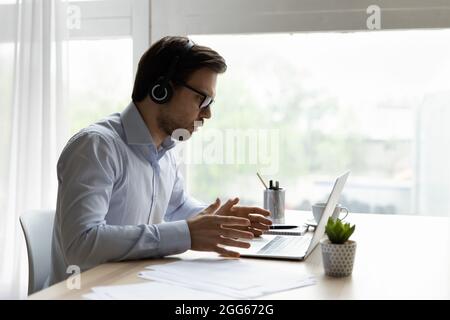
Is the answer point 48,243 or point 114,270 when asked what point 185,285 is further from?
point 48,243

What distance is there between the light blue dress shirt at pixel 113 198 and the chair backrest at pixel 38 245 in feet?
0.17

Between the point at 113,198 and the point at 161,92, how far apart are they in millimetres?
351

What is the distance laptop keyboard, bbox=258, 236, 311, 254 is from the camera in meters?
1.56

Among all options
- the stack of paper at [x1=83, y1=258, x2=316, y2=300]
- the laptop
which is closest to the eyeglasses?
the laptop

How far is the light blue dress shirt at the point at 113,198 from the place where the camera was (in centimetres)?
143

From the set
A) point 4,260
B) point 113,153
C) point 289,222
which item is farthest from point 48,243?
point 4,260

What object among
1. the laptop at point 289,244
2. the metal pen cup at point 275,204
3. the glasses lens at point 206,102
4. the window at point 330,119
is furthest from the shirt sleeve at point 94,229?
the window at point 330,119

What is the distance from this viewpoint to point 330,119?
284 centimetres

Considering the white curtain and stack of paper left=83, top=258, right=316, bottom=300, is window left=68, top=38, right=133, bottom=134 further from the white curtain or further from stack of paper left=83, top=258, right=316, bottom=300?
stack of paper left=83, top=258, right=316, bottom=300

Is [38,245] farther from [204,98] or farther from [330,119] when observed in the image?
[330,119]

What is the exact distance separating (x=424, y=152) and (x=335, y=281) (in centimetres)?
166

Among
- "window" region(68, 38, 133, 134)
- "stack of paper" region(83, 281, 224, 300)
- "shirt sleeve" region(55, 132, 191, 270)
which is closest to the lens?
"stack of paper" region(83, 281, 224, 300)

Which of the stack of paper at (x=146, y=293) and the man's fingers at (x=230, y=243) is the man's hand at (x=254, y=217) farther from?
the stack of paper at (x=146, y=293)

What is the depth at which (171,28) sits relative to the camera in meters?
2.89
